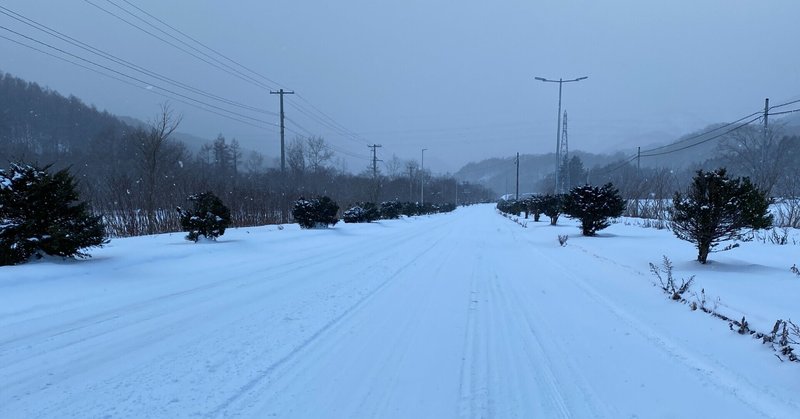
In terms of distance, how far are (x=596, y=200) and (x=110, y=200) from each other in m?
20.7

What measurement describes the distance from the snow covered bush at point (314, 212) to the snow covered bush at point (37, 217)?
13.0m

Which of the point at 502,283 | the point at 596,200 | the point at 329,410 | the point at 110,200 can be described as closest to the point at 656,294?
the point at 502,283

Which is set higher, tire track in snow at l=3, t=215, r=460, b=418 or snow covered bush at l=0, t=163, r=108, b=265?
snow covered bush at l=0, t=163, r=108, b=265

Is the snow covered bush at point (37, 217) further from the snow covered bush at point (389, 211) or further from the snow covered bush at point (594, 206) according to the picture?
the snow covered bush at point (389, 211)

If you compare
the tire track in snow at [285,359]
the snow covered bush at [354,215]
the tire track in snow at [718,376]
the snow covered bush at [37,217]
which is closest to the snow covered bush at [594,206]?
the tire track in snow at [718,376]

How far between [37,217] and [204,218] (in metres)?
5.60

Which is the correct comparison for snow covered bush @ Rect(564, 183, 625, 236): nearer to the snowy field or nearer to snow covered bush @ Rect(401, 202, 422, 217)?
the snowy field

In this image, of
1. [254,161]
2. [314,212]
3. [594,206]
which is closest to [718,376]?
[594,206]

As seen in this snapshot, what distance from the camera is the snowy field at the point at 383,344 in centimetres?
341

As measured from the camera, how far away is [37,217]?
27.9 feet

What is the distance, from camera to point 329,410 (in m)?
3.27

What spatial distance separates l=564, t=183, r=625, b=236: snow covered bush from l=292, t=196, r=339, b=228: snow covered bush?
1144cm

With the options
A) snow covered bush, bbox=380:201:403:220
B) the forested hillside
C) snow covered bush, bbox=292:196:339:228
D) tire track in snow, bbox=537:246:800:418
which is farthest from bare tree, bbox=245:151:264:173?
tire track in snow, bbox=537:246:800:418

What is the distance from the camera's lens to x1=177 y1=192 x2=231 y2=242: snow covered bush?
13.9 meters
